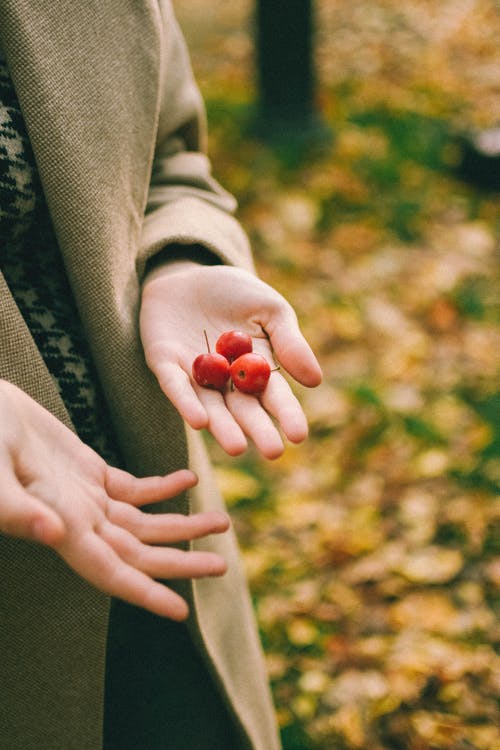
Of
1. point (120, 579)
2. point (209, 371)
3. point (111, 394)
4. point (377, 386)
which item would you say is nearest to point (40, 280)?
point (111, 394)

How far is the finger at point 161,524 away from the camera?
1.13 meters

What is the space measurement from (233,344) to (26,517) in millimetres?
593

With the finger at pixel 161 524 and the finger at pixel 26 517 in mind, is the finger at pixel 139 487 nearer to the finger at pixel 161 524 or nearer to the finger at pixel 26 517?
the finger at pixel 161 524

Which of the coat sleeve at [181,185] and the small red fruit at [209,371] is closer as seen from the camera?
the small red fruit at [209,371]

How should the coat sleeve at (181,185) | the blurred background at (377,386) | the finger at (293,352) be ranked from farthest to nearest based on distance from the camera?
the blurred background at (377,386) < the coat sleeve at (181,185) < the finger at (293,352)

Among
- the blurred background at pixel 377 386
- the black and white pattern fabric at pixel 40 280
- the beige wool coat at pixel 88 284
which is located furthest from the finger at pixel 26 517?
the blurred background at pixel 377 386

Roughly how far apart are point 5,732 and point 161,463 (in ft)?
1.87

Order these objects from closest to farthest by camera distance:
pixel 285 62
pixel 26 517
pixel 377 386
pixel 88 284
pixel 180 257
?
pixel 26 517 < pixel 88 284 < pixel 180 257 < pixel 377 386 < pixel 285 62

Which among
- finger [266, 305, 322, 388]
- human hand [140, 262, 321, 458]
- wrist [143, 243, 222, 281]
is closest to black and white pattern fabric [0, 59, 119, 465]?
human hand [140, 262, 321, 458]

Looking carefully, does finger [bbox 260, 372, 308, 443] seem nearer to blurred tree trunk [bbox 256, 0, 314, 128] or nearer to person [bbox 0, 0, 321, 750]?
person [bbox 0, 0, 321, 750]

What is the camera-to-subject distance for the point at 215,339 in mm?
1519

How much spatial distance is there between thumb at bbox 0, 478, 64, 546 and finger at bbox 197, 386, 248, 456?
331mm

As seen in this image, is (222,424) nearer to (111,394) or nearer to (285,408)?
(285,408)

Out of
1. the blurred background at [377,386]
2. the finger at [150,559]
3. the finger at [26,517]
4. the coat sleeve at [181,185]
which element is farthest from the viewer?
the blurred background at [377,386]
